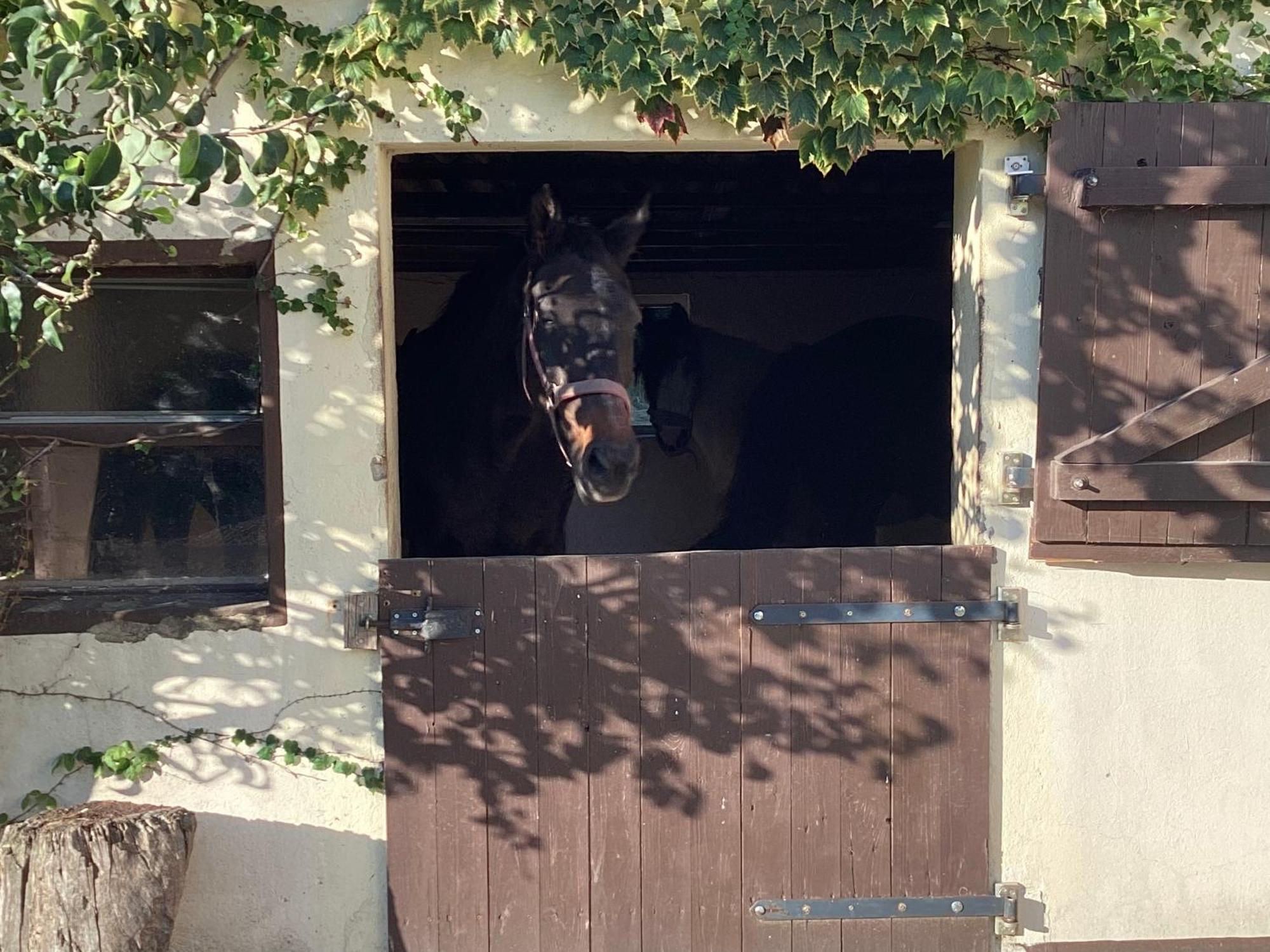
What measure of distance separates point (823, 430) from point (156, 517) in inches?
149

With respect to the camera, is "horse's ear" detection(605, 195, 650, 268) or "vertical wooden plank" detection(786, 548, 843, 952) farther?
"horse's ear" detection(605, 195, 650, 268)

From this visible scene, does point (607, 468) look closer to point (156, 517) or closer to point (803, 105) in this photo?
point (803, 105)

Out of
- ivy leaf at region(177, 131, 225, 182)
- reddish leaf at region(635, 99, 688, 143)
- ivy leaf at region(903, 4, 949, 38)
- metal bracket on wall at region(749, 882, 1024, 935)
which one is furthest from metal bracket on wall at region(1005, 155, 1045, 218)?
ivy leaf at region(177, 131, 225, 182)

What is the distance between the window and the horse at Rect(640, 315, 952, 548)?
243 cm

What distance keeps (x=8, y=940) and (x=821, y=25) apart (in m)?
2.96

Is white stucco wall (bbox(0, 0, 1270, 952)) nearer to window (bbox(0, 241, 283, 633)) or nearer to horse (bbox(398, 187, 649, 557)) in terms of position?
window (bbox(0, 241, 283, 633))

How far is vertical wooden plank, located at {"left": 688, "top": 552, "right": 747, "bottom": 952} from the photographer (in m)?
2.97

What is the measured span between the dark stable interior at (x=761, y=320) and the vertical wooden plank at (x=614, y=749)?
Answer: 1787 mm

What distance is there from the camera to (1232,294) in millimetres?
2910

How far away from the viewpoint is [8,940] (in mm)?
2615

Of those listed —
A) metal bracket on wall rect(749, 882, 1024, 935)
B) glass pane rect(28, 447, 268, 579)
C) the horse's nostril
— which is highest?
the horse's nostril

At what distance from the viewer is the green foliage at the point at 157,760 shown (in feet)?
9.53

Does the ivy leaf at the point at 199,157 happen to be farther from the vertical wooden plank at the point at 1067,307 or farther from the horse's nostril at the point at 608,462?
the vertical wooden plank at the point at 1067,307

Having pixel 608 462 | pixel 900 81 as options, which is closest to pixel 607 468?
pixel 608 462
